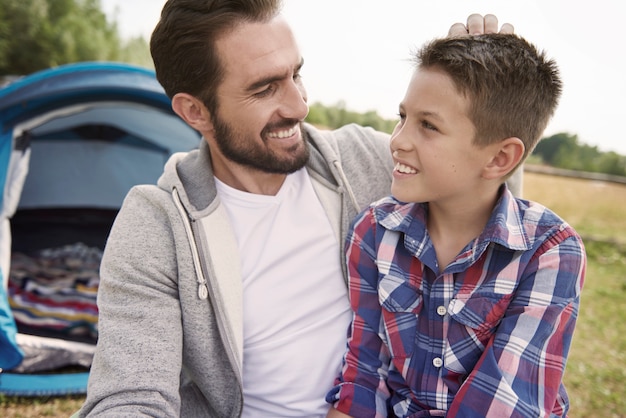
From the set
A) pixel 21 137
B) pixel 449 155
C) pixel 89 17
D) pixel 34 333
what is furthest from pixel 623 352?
pixel 89 17

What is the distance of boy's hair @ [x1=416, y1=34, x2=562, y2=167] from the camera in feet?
4.28

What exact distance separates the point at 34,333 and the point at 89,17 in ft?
53.4

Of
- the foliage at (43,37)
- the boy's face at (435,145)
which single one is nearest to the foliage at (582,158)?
the boy's face at (435,145)

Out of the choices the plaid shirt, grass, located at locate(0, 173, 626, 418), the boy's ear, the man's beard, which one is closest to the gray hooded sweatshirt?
the man's beard

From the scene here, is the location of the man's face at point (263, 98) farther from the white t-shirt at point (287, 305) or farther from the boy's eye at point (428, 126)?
the boy's eye at point (428, 126)

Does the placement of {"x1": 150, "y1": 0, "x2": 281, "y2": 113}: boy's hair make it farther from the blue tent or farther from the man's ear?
the blue tent

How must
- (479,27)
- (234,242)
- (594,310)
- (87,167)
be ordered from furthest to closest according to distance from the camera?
(87,167) < (594,310) < (234,242) < (479,27)

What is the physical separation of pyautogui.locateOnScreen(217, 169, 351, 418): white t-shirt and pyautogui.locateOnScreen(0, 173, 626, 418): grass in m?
1.61

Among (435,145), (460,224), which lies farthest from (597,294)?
(435,145)

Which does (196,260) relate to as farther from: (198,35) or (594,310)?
(594,310)

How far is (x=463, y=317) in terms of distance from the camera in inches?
51.1

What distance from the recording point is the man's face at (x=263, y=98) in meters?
1.66

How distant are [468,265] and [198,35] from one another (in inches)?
43.9

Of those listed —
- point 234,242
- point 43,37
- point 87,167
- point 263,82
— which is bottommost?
point 87,167
